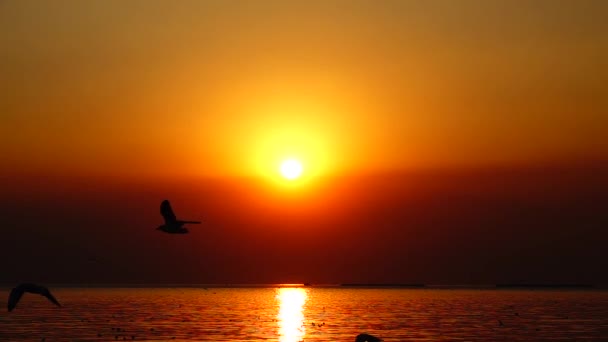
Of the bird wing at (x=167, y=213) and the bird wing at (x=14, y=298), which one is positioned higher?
the bird wing at (x=167, y=213)

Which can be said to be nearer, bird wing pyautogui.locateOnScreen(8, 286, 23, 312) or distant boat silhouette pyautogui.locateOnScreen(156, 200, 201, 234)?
bird wing pyautogui.locateOnScreen(8, 286, 23, 312)

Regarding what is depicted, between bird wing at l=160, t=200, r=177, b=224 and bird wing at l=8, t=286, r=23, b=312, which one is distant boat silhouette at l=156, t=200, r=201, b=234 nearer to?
bird wing at l=160, t=200, r=177, b=224

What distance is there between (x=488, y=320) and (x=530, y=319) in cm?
599

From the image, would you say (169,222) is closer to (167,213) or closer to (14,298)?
(167,213)

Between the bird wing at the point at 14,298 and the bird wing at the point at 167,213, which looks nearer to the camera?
the bird wing at the point at 14,298

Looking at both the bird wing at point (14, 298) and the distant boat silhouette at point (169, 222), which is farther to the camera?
the distant boat silhouette at point (169, 222)

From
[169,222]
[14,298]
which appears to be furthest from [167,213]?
[14,298]

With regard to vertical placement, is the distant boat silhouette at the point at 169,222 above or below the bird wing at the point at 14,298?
above

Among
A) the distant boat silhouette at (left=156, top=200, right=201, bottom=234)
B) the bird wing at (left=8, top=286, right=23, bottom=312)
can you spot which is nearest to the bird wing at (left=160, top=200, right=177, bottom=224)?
the distant boat silhouette at (left=156, top=200, right=201, bottom=234)

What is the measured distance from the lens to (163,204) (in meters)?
51.3

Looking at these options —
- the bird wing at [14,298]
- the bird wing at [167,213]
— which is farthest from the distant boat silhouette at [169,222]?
the bird wing at [14,298]

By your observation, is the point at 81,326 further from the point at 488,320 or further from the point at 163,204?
the point at 488,320

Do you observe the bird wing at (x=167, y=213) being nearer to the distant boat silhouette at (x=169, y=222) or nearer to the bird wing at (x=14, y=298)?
the distant boat silhouette at (x=169, y=222)

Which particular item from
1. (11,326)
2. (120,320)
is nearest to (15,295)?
(11,326)
